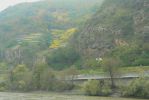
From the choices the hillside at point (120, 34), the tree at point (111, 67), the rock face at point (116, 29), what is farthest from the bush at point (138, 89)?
the rock face at point (116, 29)

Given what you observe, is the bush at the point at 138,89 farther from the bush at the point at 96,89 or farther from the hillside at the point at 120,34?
the hillside at the point at 120,34

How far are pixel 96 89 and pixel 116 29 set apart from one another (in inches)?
2159

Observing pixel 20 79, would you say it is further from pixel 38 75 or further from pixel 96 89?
pixel 96 89

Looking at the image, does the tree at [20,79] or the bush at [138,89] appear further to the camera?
the tree at [20,79]

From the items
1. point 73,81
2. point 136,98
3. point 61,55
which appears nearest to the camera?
point 136,98

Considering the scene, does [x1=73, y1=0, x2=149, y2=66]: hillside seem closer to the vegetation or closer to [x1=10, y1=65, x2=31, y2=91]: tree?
the vegetation

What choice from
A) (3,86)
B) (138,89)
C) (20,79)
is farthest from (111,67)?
(3,86)

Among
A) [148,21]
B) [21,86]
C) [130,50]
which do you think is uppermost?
[148,21]

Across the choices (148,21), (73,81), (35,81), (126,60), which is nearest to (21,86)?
(35,81)

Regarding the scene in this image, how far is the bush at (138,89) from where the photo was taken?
3578 inches

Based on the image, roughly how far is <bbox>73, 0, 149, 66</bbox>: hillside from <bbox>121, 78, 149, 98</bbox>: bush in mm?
34910

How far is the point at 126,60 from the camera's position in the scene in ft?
445

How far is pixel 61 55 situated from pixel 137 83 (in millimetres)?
81570

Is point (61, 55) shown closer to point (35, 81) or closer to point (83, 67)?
point (83, 67)
